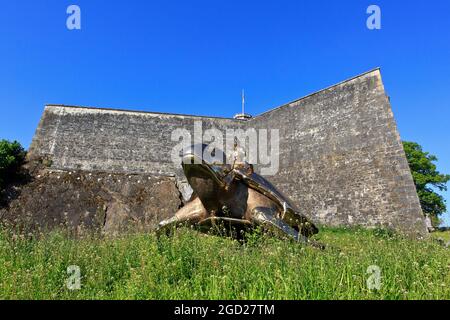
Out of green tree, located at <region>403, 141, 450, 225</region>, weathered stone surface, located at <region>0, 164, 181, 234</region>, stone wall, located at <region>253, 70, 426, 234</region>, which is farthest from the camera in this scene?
green tree, located at <region>403, 141, 450, 225</region>

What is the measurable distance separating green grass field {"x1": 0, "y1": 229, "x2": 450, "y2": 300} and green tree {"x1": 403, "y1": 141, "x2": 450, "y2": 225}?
36.4 m

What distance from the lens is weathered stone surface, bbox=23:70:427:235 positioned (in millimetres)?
15484

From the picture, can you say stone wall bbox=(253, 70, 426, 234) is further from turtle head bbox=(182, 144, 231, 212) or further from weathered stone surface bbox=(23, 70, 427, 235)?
turtle head bbox=(182, 144, 231, 212)

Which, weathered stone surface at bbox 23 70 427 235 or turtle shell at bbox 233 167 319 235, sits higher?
weathered stone surface at bbox 23 70 427 235

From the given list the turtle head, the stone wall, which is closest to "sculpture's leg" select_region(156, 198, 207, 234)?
the turtle head

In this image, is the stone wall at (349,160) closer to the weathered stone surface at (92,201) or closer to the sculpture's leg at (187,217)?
the weathered stone surface at (92,201)

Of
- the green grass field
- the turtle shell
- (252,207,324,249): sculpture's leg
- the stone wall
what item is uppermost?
the stone wall

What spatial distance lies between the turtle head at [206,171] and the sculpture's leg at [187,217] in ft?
0.54

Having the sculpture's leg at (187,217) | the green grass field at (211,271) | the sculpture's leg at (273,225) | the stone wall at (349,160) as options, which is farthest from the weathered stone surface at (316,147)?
the sculpture's leg at (273,225)

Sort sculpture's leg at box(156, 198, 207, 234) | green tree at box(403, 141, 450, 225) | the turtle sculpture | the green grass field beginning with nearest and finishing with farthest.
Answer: the green grass field, the turtle sculpture, sculpture's leg at box(156, 198, 207, 234), green tree at box(403, 141, 450, 225)

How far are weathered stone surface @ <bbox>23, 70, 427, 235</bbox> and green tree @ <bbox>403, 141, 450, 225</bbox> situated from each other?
880 inches

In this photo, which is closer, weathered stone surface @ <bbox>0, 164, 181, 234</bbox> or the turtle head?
the turtle head

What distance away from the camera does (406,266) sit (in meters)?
3.59

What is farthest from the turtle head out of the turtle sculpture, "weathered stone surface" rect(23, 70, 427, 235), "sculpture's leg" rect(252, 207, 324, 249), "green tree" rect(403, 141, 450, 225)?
"green tree" rect(403, 141, 450, 225)
